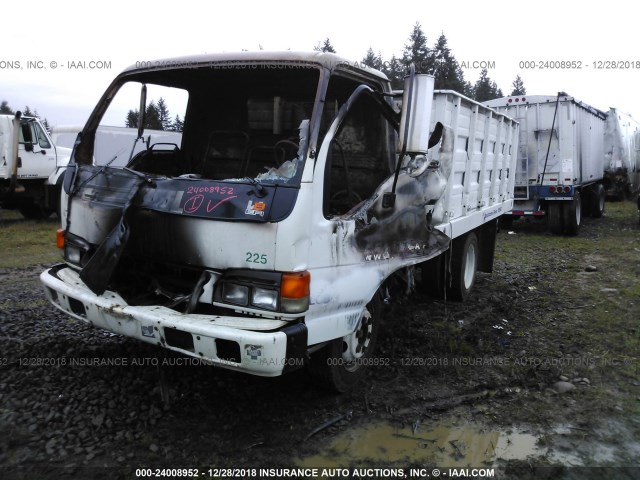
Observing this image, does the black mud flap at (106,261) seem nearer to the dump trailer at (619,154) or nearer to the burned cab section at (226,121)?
the burned cab section at (226,121)

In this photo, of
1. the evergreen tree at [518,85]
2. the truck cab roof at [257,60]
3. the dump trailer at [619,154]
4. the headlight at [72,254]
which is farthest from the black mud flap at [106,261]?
the evergreen tree at [518,85]

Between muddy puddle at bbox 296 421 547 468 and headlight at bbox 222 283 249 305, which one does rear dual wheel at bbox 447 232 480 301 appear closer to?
muddy puddle at bbox 296 421 547 468

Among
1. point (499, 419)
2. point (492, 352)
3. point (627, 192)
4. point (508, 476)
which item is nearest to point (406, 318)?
point (492, 352)

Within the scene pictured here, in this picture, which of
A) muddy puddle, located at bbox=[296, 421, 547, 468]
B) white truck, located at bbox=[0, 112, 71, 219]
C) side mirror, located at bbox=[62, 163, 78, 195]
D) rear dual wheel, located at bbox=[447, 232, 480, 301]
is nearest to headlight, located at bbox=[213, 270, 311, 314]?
muddy puddle, located at bbox=[296, 421, 547, 468]

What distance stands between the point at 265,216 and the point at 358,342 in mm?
1368

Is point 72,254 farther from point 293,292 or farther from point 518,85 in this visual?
point 518,85

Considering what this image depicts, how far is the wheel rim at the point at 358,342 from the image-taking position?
12.1 ft

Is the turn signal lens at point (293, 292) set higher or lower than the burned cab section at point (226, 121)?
lower

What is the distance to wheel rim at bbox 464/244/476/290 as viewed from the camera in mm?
6468

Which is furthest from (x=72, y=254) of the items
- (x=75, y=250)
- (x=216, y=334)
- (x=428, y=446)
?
(x=428, y=446)

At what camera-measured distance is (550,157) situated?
11594mm

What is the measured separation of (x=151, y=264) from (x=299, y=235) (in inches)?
45.3

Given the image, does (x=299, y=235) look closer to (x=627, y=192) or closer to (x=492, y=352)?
(x=492, y=352)

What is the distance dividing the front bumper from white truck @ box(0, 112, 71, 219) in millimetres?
10022
